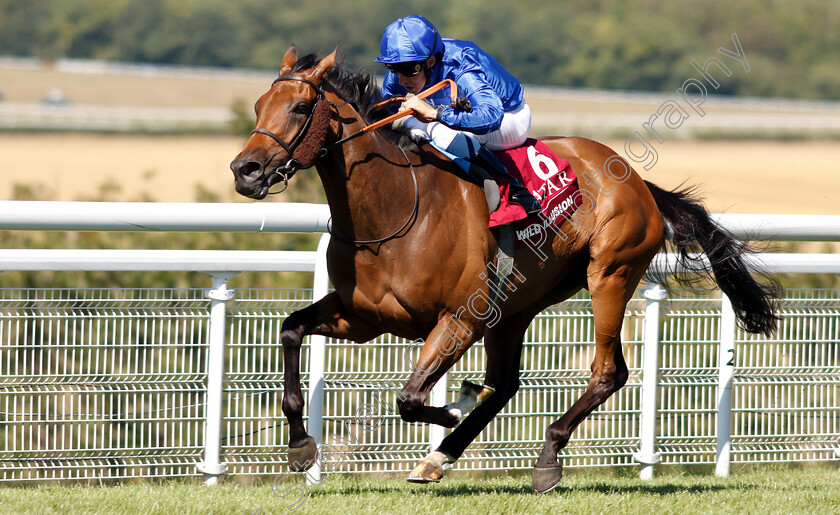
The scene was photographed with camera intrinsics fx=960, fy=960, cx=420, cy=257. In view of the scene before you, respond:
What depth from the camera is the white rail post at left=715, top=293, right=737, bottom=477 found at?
15.6 feet

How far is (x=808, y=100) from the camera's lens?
46.8 metres

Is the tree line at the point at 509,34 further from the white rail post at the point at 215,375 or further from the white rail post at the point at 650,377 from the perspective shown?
the white rail post at the point at 215,375

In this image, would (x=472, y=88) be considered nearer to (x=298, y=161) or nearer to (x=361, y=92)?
(x=361, y=92)

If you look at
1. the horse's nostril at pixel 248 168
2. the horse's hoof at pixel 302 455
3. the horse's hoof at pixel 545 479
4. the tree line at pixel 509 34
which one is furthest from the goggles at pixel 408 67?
the tree line at pixel 509 34

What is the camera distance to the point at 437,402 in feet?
14.4

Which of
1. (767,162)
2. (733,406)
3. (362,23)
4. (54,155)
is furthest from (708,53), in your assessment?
(733,406)

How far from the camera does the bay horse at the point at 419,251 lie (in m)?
3.27

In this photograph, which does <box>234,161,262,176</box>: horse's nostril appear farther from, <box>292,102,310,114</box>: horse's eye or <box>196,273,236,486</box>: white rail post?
<box>196,273,236,486</box>: white rail post

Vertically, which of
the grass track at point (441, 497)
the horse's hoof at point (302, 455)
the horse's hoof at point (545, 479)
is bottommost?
the grass track at point (441, 497)

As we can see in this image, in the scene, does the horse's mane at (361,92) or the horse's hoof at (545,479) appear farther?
the horse's hoof at (545,479)

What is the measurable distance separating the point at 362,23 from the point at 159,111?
26.9 metres

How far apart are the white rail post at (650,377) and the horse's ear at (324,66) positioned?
2.17 metres

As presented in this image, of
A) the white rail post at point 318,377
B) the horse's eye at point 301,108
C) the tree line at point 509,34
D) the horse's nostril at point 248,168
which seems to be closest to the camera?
the horse's nostril at point 248,168

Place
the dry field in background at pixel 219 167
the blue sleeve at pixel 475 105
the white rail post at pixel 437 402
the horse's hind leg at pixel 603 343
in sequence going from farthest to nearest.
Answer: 1. the dry field in background at pixel 219 167
2. the white rail post at pixel 437 402
3. the horse's hind leg at pixel 603 343
4. the blue sleeve at pixel 475 105
